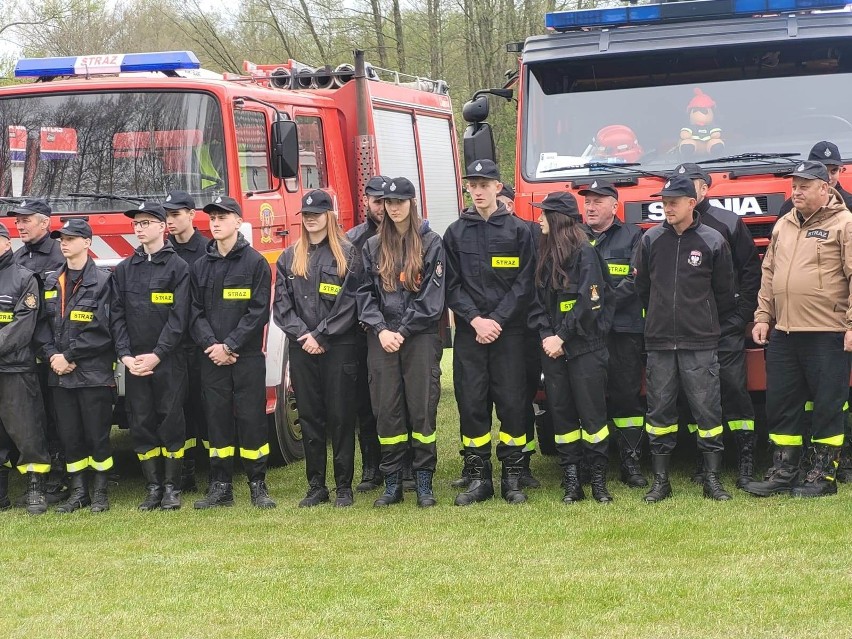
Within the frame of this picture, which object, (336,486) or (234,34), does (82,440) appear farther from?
(234,34)

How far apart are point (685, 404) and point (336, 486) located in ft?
7.58

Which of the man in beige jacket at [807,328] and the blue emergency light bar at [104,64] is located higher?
the blue emergency light bar at [104,64]

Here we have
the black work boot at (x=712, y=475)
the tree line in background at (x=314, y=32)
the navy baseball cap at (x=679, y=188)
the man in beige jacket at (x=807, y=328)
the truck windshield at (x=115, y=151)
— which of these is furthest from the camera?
the tree line in background at (x=314, y=32)

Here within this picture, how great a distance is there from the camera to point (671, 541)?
6023 millimetres

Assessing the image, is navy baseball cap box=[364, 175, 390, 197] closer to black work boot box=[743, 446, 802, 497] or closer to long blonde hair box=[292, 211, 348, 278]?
long blonde hair box=[292, 211, 348, 278]

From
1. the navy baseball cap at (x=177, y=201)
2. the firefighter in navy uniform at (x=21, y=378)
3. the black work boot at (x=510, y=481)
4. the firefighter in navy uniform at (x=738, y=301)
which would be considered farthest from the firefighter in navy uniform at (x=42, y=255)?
the firefighter in navy uniform at (x=738, y=301)

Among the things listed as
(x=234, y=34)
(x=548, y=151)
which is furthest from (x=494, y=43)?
(x=548, y=151)

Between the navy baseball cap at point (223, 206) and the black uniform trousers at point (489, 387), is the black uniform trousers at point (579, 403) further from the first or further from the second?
the navy baseball cap at point (223, 206)

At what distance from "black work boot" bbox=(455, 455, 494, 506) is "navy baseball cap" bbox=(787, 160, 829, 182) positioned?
8.38 feet

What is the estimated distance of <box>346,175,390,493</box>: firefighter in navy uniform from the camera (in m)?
7.50

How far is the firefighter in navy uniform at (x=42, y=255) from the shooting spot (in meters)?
7.46

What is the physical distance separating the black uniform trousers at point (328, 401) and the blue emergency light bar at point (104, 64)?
258cm

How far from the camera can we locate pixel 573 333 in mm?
7027

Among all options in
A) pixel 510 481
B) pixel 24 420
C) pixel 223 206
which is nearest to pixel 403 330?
pixel 510 481
